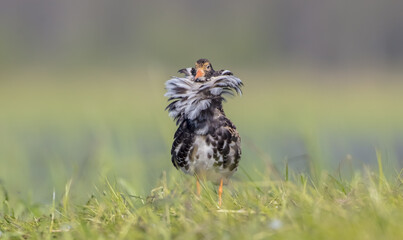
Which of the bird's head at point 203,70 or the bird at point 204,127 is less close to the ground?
the bird's head at point 203,70

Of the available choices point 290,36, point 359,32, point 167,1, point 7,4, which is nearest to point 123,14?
point 167,1

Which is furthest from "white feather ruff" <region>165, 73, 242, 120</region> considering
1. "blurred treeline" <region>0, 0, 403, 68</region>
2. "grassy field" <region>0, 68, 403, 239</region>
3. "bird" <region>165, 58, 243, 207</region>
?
"blurred treeline" <region>0, 0, 403, 68</region>

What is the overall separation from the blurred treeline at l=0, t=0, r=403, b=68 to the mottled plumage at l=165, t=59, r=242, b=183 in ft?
97.6

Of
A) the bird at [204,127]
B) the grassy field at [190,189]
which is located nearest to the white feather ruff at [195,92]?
the bird at [204,127]

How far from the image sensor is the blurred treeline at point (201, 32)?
128 ft

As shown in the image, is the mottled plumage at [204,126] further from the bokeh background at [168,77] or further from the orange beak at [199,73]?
the bokeh background at [168,77]

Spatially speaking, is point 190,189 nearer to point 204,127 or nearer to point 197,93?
point 204,127

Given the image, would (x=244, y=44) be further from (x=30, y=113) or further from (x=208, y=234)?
(x=208, y=234)

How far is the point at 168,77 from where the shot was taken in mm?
21797

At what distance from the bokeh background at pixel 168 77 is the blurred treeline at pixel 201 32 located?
12cm

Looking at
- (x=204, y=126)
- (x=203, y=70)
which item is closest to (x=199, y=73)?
(x=203, y=70)

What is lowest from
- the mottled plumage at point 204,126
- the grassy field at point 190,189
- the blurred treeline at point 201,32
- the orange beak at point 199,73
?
the blurred treeline at point 201,32

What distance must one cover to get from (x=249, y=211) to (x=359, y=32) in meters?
40.4

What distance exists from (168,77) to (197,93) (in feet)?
54.8
